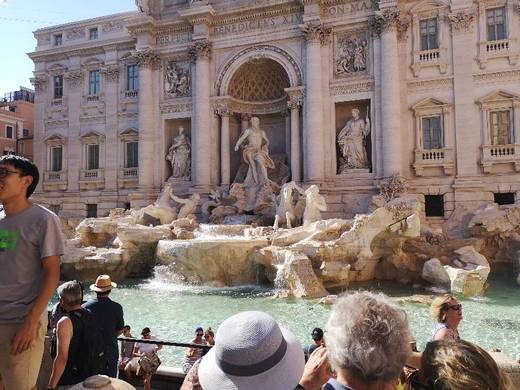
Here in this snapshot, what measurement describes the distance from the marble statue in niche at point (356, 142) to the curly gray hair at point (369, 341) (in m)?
17.3

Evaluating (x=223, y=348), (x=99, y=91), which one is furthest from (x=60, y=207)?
(x=223, y=348)

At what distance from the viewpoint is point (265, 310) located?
955 cm

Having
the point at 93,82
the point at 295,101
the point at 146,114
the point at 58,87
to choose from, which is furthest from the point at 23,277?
the point at 58,87

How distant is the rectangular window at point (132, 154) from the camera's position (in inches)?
902

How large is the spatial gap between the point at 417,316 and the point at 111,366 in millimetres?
7101

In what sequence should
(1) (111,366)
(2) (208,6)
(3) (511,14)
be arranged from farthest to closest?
1. (2) (208,6)
2. (3) (511,14)
3. (1) (111,366)

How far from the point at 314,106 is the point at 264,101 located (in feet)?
12.4

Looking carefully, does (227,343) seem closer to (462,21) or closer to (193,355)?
(193,355)

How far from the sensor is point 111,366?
3.44m

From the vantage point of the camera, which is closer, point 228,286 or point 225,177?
point 228,286

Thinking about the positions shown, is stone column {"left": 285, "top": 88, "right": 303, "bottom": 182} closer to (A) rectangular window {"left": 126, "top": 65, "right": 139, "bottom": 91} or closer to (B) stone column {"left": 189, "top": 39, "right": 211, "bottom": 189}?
(B) stone column {"left": 189, "top": 39, "right": 211, "bottom": 189}

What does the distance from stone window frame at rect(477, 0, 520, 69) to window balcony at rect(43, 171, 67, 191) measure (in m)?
21.1

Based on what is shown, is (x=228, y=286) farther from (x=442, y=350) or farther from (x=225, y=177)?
(x=442, y=350)


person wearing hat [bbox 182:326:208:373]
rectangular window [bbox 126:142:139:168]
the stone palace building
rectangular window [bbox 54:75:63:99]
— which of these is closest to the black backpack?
person wearing hat [bbox 182:326:208:373]
